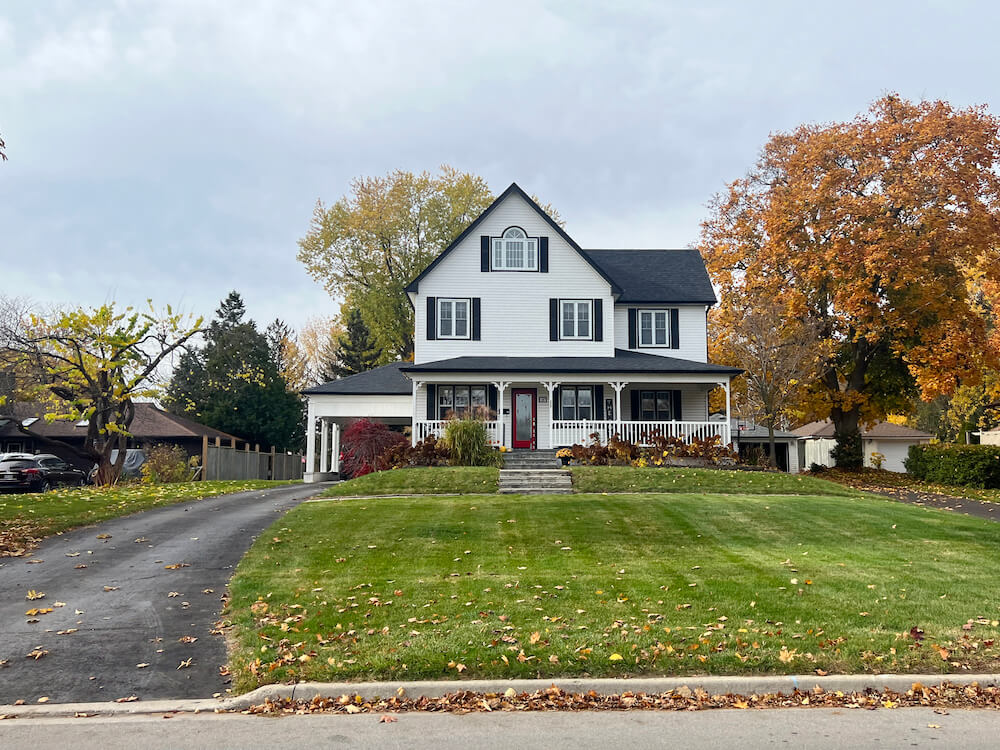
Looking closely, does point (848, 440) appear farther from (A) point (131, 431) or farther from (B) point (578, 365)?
(A) point (131, 431)

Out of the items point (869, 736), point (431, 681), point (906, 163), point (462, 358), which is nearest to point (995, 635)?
point (869, 736)

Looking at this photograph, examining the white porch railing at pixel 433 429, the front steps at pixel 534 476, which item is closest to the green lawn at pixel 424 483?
the front steps at pixel 534 476

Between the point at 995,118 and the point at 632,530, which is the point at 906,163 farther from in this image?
the point at 632,530

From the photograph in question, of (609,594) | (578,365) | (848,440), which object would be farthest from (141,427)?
(609,594)

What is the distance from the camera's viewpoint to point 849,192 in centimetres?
3203

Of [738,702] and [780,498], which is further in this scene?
[780,498]

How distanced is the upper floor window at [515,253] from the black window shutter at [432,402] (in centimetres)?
517

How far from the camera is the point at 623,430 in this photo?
1142 inches

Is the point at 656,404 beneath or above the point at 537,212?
beneath

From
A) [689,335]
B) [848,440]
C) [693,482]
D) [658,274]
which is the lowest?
[693,482]

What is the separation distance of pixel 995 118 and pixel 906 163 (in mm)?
3206

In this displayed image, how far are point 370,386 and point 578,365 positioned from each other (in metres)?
9.45

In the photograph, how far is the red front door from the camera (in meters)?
30.5

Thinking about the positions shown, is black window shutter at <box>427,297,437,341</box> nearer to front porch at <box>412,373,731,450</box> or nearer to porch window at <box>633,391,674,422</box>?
front porch at <box>412,373,731,450</box>
